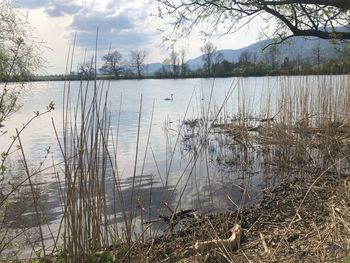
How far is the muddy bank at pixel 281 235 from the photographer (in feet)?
12.9

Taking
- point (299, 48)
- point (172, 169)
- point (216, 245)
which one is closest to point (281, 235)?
point (216, 245)

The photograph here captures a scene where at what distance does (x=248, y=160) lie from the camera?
1111 cm

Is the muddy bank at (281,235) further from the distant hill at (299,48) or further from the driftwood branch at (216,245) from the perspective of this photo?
the distant hill at (299,48)

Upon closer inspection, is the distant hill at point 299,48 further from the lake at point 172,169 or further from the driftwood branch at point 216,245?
the driftwood branch at point 216,245

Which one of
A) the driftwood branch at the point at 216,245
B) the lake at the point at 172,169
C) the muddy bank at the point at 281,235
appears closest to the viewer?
the muddy bank at the point at 281,235

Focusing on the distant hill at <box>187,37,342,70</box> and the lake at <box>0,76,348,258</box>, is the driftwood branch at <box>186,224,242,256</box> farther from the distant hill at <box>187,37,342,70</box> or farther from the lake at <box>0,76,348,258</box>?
the distant hill at <box>187,37,342,70</box>

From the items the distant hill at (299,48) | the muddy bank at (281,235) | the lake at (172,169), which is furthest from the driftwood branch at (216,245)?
the distant hill at (299,48)

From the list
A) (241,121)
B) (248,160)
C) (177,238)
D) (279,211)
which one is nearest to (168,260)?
(177,238)

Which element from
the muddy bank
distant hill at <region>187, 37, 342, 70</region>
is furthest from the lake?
distant hill at <region>187, 37, 342, 70</region>

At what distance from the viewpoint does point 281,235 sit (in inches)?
183

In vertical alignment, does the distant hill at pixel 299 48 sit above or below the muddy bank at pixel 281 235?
above

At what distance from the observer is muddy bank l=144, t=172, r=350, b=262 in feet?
12.9

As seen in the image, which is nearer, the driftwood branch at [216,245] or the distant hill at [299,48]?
the driftwood branch at [216,245]

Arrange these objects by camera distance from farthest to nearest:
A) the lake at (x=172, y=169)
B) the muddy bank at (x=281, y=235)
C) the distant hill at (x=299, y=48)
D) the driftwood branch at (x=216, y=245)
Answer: the distant hill at (x=299, y=48) < the lake at (x=172, y=169) < the driftwood branch at (x=216, y=245) < the muddy bank at (x=281, y=235)
